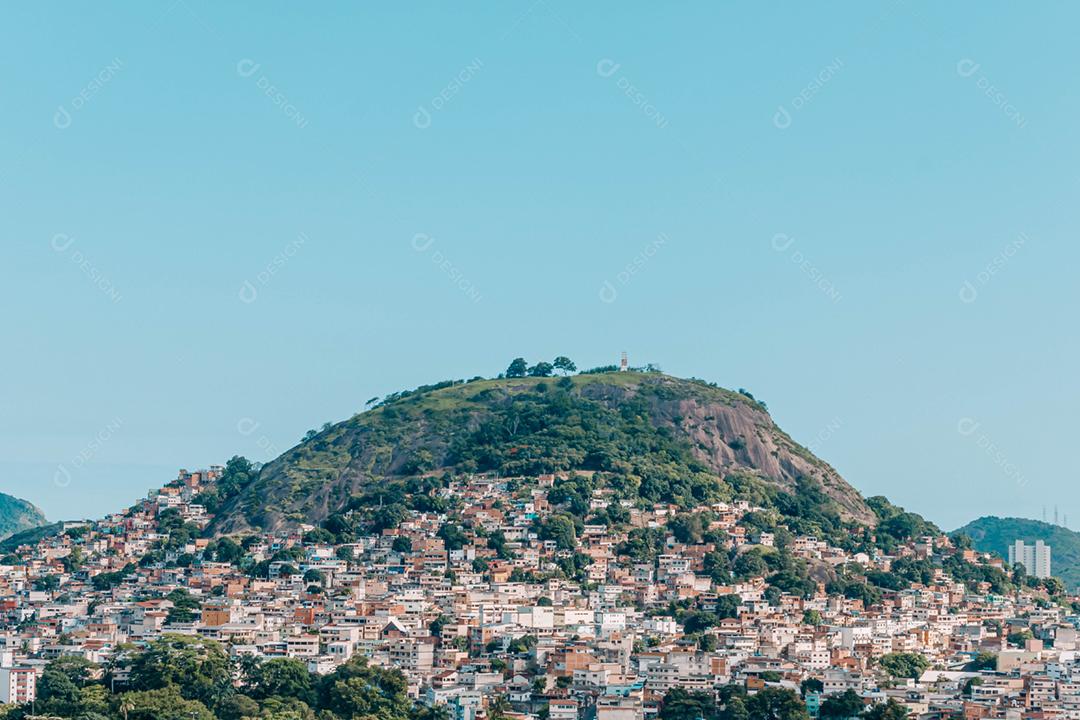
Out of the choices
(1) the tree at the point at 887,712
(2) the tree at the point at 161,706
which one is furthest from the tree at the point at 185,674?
(1) the tree at the point at 887,712

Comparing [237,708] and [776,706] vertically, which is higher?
[776,706]

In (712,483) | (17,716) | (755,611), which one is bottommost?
(17,716)

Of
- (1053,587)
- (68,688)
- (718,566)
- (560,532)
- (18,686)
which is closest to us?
(68,688)

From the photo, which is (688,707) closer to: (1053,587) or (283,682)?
(283,682)

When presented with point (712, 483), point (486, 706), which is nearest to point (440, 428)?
point (712, 483)

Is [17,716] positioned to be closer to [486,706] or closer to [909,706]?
[486,706]

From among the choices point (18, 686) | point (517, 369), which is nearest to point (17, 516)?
point (517, 369)

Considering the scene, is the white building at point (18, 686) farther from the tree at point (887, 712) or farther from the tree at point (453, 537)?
the tree at point (453, 537)

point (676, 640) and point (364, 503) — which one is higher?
point (364, 503)
